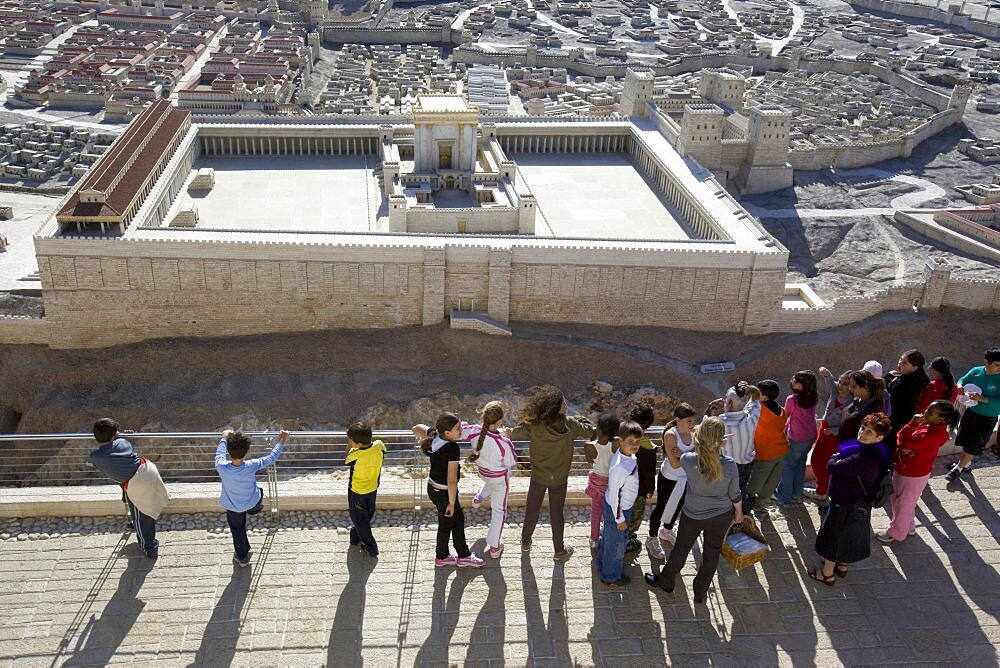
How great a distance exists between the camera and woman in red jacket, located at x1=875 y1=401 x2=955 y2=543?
39.0 ft

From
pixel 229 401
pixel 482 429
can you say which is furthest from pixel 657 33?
pixel 482 429

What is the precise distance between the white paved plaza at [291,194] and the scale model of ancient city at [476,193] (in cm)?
16

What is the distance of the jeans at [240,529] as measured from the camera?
37.8 ft

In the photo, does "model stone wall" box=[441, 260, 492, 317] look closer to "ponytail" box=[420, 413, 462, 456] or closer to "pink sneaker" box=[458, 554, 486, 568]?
"pink sneaker" box=[458, 554, 486, 568]

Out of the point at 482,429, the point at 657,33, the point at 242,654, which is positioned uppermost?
the point at 482,429

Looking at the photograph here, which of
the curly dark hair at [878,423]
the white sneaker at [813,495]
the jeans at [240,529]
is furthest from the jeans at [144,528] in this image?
the white sneaker at [813,495]

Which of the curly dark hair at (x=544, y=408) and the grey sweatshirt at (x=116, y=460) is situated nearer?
the curly dark hair at (x=544, y=408)

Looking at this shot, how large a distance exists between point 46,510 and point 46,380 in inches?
830

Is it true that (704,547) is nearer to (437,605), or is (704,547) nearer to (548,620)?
(548,620)

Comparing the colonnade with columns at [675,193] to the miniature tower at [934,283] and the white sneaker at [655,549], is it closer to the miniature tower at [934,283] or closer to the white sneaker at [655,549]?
the miniature tower at [934,283]

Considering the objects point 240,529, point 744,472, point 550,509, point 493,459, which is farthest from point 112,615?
point 744,472

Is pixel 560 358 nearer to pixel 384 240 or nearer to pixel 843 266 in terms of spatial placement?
pixel 384 240

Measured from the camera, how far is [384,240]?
106 ft

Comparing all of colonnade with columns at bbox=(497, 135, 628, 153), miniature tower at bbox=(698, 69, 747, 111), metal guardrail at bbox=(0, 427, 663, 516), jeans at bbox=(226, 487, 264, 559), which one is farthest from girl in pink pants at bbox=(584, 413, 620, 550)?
miniature tower at bbox=(698, 69, 747, 111)
